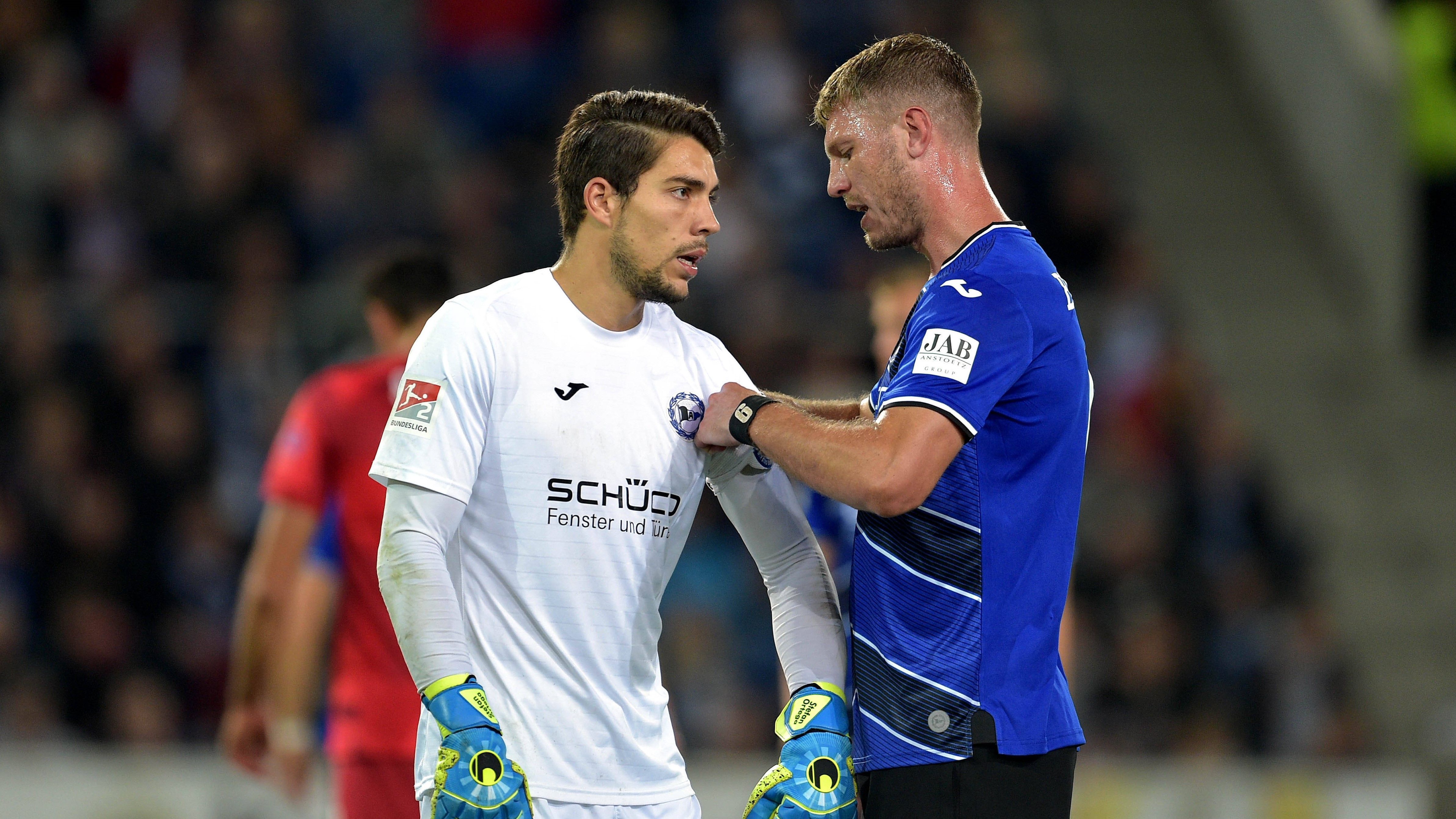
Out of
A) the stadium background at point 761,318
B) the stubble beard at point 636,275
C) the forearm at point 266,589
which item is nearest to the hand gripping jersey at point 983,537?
the stubble beard at point 636,275

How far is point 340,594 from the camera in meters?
5.77

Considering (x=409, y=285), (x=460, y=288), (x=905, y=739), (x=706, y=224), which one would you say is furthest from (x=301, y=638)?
(x=460, y=288)

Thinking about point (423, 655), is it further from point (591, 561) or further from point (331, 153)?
point (331, 153)

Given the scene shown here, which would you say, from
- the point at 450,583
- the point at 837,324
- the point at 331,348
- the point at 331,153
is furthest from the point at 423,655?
the point at 331,153

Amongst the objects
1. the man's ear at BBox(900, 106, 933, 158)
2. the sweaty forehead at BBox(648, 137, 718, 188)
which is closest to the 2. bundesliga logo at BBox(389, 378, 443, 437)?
the sweaty forehead at BBox(648, 137, 718, 188)

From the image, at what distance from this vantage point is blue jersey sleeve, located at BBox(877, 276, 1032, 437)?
3828 mm

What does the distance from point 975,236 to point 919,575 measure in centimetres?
83

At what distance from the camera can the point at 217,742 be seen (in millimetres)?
9352

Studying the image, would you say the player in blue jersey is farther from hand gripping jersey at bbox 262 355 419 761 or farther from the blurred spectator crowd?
the blurred spectator crowd

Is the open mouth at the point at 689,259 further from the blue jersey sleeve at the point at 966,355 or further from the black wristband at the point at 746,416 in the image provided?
the blue jersey sleeve at the point at 966,355

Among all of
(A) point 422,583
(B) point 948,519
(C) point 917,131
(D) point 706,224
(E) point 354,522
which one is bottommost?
(A) point 422,583

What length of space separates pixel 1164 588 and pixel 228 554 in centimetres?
563

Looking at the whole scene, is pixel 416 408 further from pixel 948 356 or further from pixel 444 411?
pixel 948 356

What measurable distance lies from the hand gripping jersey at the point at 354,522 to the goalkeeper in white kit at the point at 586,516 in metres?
1.53
